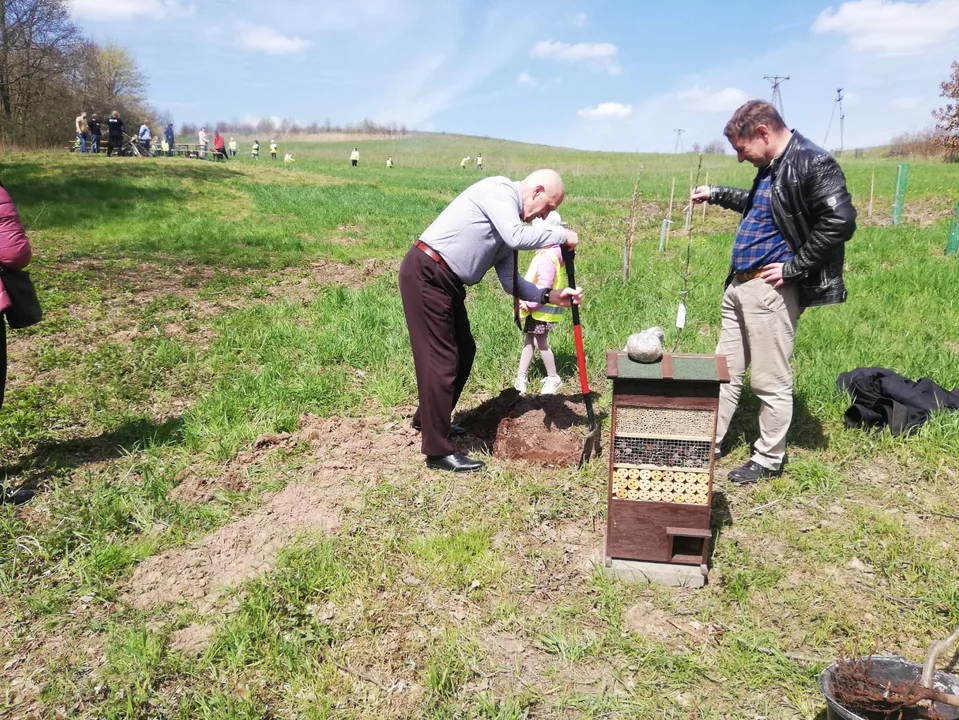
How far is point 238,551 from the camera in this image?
134 inches

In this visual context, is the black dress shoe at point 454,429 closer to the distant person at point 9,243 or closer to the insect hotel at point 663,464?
the insect hotel at point 663,464

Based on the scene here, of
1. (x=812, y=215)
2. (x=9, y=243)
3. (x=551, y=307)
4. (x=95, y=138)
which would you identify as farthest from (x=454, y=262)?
(x=95, y=138)

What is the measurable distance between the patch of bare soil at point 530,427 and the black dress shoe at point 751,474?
101 centimetres

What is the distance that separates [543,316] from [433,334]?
1394mm

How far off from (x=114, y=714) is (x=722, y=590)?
106 inches

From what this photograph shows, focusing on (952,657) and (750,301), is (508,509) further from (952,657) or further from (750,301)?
(952,657)

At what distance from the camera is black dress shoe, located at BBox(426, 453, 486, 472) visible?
4105 millimetres

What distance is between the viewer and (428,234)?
3883 mm

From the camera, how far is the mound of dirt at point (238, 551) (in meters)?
3.13

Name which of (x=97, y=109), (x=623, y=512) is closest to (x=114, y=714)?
(x=623, y=512)

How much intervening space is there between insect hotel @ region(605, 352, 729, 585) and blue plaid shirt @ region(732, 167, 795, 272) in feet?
3.26

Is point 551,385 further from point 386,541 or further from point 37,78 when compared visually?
point 37,78

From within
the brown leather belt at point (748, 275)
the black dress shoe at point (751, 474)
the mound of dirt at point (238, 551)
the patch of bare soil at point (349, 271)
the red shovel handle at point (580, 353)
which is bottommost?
the mound of dirt at point (238, 551)

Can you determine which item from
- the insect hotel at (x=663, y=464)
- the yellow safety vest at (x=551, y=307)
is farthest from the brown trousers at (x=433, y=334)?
the insect hotel at (x=663, y=464)
